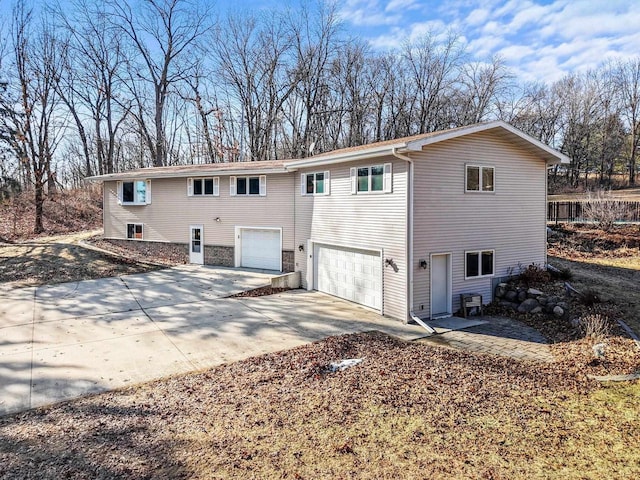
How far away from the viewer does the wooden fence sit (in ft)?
70.7

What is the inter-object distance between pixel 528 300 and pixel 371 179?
5739mm

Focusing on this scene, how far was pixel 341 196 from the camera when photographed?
1285cm

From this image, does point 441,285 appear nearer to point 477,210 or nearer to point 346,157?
point 477,210

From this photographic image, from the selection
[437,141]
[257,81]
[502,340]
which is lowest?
[502,340]

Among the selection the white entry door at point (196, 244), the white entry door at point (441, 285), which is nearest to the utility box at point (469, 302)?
the white entry door at point (441, 285)

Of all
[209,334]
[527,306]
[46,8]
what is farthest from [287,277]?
[46,8]

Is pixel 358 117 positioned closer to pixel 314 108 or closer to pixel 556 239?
pixel 314 108

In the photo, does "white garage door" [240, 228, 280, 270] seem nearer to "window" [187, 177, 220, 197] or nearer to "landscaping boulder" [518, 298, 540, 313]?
"window" [187, 177, 220, 197]

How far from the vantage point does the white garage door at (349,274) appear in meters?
11.8

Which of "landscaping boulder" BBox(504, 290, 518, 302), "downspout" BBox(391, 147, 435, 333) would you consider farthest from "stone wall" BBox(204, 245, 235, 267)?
"landscaping boulder" BBox(504, 290, 518, 302)

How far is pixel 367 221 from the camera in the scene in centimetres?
1180

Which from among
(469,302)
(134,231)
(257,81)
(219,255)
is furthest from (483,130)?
(257,81)

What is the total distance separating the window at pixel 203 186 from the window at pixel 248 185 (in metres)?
0.78

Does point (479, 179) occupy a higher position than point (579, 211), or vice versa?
point (479, 179)
